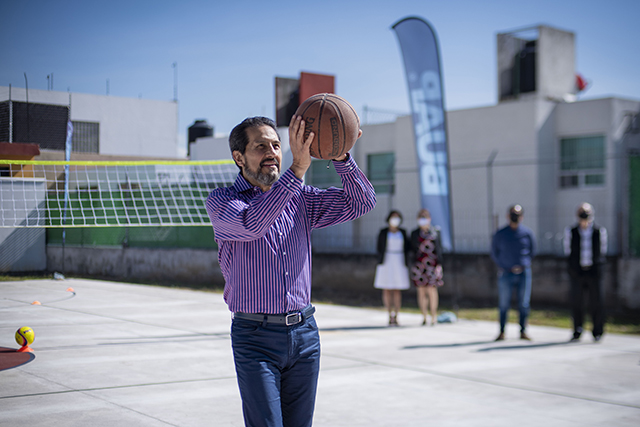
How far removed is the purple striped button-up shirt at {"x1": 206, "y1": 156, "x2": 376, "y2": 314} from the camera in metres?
2.62

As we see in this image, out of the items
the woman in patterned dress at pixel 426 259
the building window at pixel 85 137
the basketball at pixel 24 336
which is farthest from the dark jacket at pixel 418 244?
the basketball at pixel 24 336

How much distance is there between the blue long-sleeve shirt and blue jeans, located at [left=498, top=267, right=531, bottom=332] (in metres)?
0.14

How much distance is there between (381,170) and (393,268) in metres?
10.5

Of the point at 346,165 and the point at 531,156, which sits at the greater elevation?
the point at 531,156

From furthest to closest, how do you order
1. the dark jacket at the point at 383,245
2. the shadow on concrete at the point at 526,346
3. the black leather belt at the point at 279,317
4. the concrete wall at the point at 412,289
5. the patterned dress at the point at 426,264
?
1. the concrete wall at the point at 412,289
2. the dark jacket at the point at 383,245
3. the patterned dress at the point at 426,264
4. the shadow on concrete at the point at 526,346
5. the black leather belt at the point at 279,317

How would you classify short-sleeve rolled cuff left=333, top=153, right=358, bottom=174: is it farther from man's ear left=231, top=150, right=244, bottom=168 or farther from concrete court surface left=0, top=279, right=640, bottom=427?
concrete court surface left=0, top=279, right=640, bottom=427

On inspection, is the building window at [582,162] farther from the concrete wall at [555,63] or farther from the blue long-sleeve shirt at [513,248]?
the blue long-sleeve shirt at [513,248]

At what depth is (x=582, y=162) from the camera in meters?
16.4

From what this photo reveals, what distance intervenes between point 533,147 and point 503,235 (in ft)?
26.6

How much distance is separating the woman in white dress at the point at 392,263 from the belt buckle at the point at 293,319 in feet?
24.3

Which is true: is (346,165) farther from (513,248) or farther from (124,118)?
(513,248)

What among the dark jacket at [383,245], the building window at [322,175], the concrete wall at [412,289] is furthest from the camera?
the building window at [322,175]

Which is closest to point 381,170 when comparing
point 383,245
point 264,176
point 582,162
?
point 582,162

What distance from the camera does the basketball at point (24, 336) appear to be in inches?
193
